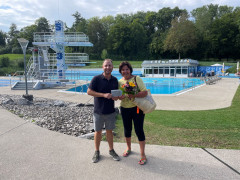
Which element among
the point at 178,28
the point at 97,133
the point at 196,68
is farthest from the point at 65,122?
the point at 178,28

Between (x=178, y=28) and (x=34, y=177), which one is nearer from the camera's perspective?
(x=34, y=177)

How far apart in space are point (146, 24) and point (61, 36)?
181 feet

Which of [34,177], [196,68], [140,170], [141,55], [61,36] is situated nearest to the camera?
[34,177]

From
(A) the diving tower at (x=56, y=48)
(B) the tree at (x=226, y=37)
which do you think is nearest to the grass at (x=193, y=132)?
(A) the diving tower at (x=56, y=48)

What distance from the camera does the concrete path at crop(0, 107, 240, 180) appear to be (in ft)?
9.04

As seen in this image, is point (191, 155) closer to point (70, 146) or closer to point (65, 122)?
point (70, 146)

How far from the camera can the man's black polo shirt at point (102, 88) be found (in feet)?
10.5

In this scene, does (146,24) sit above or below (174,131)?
above

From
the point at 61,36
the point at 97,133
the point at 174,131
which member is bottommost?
the point at 174,131

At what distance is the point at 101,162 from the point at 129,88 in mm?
1373

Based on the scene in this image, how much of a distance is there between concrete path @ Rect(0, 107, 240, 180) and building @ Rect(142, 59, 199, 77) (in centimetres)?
3102

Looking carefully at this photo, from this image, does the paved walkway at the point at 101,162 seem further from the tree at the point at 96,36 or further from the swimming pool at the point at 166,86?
the tree at the point at 96,36

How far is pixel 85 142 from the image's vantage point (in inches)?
156

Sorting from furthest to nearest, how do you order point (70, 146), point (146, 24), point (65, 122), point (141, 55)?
point (146, 24) → point (141, 55) → point (65, 122) → point (70, 146)
